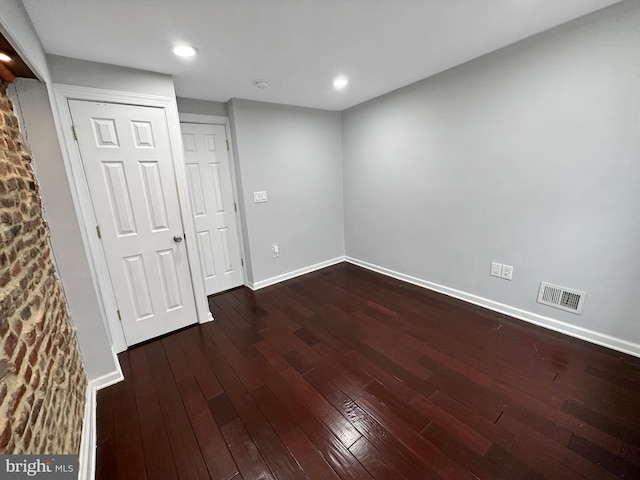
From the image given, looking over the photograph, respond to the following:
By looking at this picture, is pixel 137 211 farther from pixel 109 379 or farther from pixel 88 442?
pixel 88 442

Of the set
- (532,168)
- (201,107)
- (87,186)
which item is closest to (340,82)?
(201,107)

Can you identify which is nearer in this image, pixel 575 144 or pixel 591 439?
pixel 591 439

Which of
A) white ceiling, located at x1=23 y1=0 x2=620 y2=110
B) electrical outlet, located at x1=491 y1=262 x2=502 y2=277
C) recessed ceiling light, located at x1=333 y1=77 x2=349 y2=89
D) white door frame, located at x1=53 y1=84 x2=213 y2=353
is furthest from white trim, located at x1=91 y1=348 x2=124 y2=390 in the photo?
electrical outlet, located at x1=491 y1=262 x2=502 y2=277

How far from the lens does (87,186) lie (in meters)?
1.99

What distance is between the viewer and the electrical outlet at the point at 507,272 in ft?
7.86

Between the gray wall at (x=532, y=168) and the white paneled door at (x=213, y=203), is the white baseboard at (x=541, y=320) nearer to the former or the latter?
the gray wall at (x=532, y=168)

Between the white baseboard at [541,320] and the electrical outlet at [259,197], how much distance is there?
2.03m

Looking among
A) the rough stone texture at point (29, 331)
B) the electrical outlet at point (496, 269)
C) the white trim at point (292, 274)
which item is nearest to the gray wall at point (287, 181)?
the white trim at point (292, 274)

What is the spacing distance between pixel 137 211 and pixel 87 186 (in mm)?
358

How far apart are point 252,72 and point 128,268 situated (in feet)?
6.57

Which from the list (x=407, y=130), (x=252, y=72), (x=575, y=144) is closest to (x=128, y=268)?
(x=252, y=72)

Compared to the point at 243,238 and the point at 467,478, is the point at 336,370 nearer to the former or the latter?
the point at 467,478

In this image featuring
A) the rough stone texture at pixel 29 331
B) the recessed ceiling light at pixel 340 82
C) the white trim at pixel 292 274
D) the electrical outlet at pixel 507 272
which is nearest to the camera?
the rough stone texture at pixel 29 331

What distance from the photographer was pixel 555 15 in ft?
5.64
